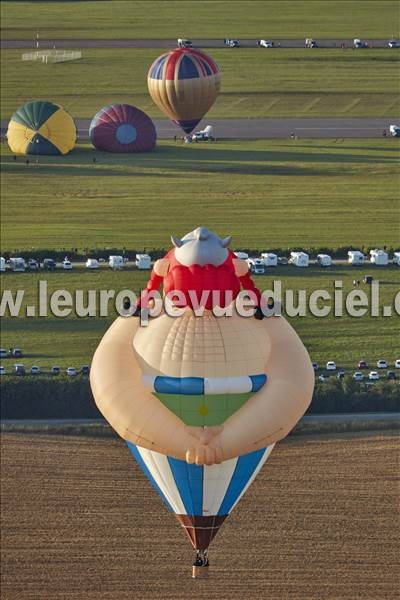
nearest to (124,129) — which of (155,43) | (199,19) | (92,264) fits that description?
(92,264)

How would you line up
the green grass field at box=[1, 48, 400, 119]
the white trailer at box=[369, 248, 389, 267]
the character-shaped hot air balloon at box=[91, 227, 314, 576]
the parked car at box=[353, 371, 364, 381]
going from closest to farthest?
the character-shaped hot air balloon at box=[91, 227, 314, 576] < the parked car at box=[353, 371, 364, 381] < the white trailer at box=[369, 248, 389, 267] < the green grass field at box=[1, 48, 400, 119]

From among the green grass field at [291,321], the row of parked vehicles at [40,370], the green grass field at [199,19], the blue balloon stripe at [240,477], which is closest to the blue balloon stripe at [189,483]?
the blue balloon stripe at [240,477]

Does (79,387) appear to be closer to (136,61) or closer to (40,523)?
(40,523)

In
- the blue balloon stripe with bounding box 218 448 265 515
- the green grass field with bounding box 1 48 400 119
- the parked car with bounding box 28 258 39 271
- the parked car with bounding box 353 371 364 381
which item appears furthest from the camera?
the green grass field with bounding box 1 48 400 119

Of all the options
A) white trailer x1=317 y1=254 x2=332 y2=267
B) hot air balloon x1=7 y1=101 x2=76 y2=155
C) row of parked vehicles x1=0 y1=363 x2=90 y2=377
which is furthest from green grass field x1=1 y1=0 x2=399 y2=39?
row of parked vehicles x1=0 y1=363 x2=90 y2=377

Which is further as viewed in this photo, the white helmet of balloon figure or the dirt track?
the dirt track

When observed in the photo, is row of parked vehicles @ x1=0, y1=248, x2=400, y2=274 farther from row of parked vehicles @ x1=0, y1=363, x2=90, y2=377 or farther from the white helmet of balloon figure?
the white helmet of balloon figure

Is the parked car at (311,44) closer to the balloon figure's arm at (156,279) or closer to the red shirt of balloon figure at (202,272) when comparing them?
the balloon figure's arm at (156,279)

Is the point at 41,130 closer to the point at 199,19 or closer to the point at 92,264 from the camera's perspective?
the point at 92,264

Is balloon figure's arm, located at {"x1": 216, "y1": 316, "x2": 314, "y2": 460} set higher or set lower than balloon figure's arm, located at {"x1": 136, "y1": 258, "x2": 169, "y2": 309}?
lower
